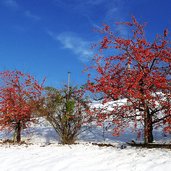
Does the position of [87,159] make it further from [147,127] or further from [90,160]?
[147,127]

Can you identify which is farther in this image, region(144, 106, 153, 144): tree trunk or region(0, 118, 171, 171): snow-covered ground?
region(144, 106, 153, 144): tree trunk

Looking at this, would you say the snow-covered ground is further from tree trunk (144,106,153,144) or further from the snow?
tree trunk (144,106,153,144)

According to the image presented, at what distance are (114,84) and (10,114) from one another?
26.9 ft

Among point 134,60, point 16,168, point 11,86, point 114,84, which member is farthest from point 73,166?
point 11,86

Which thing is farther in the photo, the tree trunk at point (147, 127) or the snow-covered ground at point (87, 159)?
the tree trunk at point (147, 127)

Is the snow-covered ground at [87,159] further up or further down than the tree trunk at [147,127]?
further down

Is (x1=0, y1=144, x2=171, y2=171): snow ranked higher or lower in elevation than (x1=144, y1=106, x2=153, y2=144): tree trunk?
lower

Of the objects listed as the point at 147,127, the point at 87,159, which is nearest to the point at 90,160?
the point at 87,159

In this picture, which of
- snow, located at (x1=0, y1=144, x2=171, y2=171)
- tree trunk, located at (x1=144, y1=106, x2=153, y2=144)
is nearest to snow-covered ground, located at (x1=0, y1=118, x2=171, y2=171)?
snow, located at (x1=0, y1=144, x2=171, y2=171)

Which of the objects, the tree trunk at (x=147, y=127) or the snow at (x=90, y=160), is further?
the tree trunk at (x=147, y=127)

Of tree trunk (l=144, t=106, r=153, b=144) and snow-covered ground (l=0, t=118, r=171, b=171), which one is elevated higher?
tree trunk (l=144, t=106, r=153, b=144)

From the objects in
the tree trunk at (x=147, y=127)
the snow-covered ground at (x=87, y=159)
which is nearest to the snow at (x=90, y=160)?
the snow-covered ground at (x=87, y=159)

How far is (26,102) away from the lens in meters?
20.6

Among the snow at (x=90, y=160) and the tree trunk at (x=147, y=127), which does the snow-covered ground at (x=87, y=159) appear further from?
the tree trunk at (x=147, y=127)
